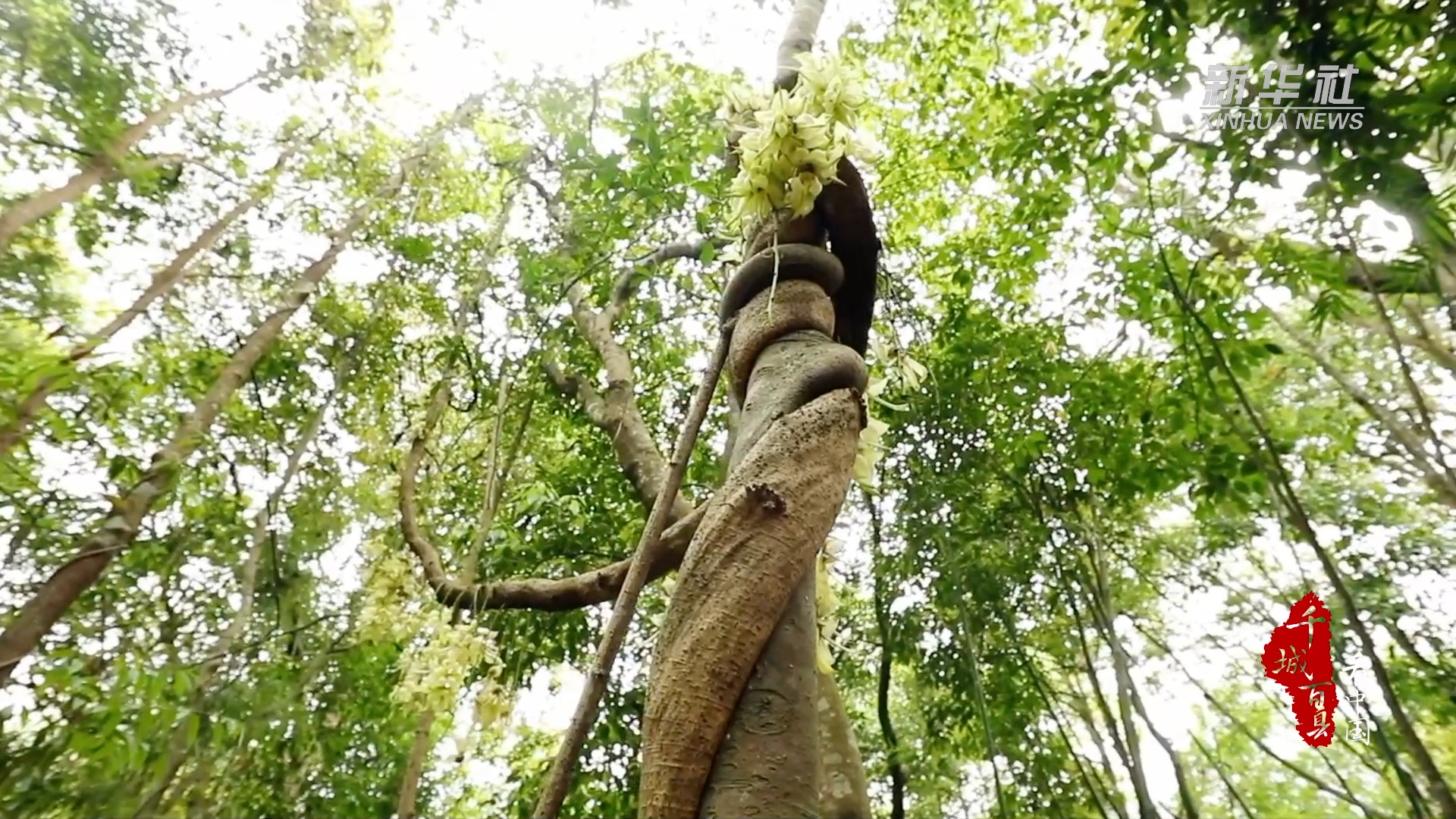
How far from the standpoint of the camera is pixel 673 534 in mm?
989

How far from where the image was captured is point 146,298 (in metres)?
2.73

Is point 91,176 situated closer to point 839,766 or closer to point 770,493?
point 839,766

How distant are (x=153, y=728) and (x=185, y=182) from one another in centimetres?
274

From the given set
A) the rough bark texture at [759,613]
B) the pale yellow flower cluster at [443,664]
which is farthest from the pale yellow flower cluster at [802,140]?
the pale yellow flower cluster at [443,664]

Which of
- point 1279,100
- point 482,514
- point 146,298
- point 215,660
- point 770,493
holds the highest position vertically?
point 1279,100

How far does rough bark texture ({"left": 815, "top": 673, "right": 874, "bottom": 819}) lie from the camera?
166cm

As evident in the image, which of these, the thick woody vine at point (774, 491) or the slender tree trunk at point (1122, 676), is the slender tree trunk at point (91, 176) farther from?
the slender tree trunk at point (1122, 676)

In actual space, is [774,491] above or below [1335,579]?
below

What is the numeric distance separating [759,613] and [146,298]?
2896mm

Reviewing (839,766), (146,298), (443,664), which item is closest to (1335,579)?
(839,766)

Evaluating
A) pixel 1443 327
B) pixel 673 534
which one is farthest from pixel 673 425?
pixel 1443 327

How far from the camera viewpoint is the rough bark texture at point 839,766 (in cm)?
166

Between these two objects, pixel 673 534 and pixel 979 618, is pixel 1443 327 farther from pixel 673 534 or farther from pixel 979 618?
pixel 673 534

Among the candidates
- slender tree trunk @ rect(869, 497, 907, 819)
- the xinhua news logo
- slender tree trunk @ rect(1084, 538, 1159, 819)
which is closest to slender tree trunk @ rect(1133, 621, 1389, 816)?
slender tree trunk @ rect(1084, 538, 1159, 819)
